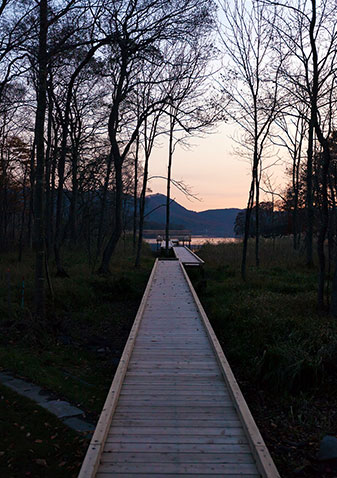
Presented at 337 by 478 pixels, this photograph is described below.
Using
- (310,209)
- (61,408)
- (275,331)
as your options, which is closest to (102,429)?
(61,408)

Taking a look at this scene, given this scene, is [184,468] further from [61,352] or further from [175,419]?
[61,352]

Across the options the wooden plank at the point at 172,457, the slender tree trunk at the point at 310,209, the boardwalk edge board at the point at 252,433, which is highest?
the slender tree trunk at the point at 310,209

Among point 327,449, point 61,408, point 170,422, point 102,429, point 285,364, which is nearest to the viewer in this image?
point 102,429

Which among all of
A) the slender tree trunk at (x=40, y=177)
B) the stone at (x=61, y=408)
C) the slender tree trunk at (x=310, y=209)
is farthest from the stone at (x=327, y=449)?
the slender tree trunk at (x=310, y=209)

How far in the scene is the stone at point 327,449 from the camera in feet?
12.2

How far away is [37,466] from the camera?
3660mm

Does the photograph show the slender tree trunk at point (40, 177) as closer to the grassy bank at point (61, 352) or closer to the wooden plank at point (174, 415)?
the grassy bank at point (61, 352)

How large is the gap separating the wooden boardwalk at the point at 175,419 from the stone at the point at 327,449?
0.75 metres

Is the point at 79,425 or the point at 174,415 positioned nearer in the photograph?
the point at 174,415

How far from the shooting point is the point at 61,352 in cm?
694

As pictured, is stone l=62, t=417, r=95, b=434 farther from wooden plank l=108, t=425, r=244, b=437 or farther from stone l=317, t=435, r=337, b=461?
stone l=317, t=435, r=337, b=461

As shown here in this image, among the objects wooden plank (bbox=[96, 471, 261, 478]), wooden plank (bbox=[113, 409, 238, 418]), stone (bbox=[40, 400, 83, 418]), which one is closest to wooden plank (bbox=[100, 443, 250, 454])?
wooden plank (bbox=[96, 471, 261, 478])

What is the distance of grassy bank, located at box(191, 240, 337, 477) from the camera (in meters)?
4.32

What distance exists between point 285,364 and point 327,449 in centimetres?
196
